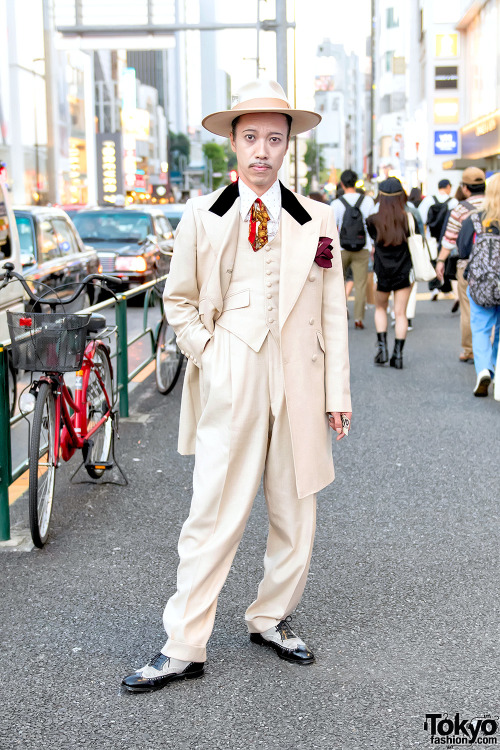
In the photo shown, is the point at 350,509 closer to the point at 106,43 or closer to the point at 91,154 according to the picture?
the point at 106,43

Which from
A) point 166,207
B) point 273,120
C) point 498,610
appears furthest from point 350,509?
point 166,207

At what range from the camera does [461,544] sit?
5.01 meters

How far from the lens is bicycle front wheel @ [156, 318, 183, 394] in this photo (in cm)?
894

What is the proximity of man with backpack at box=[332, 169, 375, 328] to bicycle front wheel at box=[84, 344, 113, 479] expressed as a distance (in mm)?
7019

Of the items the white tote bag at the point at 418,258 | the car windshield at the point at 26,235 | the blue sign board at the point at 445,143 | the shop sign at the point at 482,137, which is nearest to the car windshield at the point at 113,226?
the car windshield at the point at 26,235

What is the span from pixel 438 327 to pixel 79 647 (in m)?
10.5

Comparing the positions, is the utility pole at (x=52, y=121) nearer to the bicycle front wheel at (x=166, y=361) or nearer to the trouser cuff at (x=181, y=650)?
the bicycle front wheel at (x=166, y=361)

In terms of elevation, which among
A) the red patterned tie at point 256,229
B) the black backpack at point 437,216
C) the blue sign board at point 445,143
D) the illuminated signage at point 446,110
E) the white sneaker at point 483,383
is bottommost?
the white sneaker at point 483,383

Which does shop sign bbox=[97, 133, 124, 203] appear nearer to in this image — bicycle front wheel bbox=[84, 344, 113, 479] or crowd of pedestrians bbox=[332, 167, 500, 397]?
crowd of pedestrians bbox=[332, 167, 500, 397]

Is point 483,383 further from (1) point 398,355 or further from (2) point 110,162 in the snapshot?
(2) point 110,162

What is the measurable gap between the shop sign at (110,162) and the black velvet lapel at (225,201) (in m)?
63.3

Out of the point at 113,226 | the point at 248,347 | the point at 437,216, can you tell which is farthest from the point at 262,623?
the point at 113,226

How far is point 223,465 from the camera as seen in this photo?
3385 millimetres

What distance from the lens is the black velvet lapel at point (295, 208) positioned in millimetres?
3418
